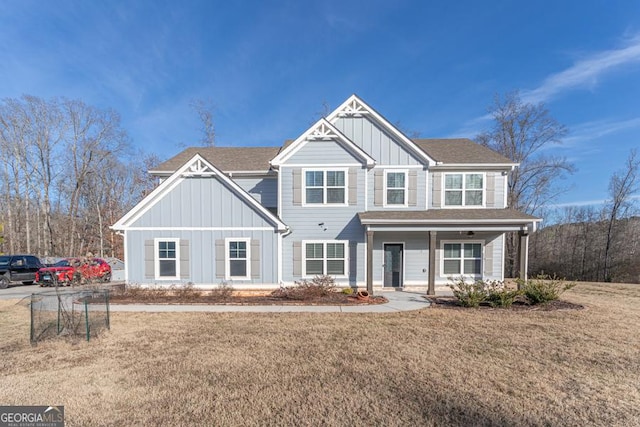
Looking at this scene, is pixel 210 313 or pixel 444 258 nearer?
pixel 210 313

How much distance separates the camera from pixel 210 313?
29.7 feet

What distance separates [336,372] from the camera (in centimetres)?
478

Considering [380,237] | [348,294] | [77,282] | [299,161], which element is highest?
[299,161]

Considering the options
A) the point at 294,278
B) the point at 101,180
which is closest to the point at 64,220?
the point at 101,180

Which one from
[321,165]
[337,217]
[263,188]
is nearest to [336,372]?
[337,217]

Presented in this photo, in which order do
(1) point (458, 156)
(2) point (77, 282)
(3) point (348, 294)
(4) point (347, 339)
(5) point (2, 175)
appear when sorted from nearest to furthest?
(4) point (347, 339) → (2) point (77, 282) → (3) point (348, 294) → (1) point (458, 156) → (5) point (2, 175)

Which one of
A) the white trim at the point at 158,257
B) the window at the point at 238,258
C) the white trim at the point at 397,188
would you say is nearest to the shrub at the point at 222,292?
the window at the point at 238,258

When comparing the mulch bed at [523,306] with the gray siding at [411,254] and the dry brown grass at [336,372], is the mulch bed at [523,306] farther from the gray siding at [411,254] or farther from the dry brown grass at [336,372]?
the gray siding at [411,254]

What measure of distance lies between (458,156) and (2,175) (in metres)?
41.4

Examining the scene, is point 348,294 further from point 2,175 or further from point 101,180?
point 2,175

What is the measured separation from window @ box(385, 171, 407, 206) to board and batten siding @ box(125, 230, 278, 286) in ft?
17.9

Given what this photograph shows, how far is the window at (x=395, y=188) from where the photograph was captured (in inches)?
515

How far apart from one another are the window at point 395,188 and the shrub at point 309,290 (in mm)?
4578

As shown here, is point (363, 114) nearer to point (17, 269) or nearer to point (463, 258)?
point (463, 258)
